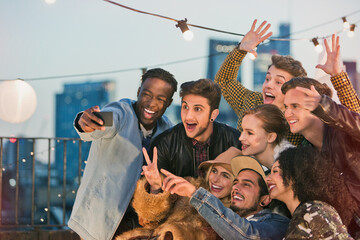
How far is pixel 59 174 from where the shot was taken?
606 cm

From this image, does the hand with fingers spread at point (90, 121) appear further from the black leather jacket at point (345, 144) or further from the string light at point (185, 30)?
the string light at point (185, 30)

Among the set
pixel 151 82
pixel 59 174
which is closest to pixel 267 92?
pixel 151 82

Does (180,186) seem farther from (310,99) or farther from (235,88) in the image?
(235,88)

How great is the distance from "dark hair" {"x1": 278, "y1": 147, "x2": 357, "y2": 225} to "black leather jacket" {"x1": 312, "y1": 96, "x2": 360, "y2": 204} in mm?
127

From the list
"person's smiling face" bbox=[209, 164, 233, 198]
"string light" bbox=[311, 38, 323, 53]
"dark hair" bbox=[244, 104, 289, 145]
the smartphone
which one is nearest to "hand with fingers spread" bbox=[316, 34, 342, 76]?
"dark hair" bbox=[244, 104, 289, 145]

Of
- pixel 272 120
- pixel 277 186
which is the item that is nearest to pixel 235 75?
pixel 272 120

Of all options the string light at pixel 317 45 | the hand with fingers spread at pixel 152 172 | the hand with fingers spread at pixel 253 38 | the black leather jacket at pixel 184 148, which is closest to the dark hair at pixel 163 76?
the black leather jacket at pixel 184 148

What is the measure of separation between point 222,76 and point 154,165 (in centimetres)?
123

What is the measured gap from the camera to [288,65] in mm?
3393

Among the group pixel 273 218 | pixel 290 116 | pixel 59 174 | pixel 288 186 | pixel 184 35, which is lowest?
pixel 59 174

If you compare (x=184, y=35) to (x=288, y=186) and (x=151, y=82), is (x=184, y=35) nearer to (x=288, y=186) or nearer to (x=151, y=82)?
(x=151, y=82)

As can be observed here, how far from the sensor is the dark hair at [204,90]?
321cm

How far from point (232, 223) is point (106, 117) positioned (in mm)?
1044

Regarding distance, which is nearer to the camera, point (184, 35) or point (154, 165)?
point (154, 165)
